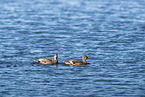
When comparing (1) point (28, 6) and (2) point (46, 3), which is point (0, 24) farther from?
(2) point (46, 3)

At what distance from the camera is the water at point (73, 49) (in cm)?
1947

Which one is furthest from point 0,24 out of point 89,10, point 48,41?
point 89,10

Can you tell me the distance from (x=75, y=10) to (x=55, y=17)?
5.92m

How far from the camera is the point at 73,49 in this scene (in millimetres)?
27812

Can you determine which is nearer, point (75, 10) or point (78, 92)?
point (78, 92)

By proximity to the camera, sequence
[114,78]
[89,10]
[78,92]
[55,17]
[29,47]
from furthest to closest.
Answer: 1. [89,10]
2. [55,17]
3. [29,47]
4. [114,78]
5. [78,92]

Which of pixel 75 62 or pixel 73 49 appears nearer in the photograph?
pixel 75 62

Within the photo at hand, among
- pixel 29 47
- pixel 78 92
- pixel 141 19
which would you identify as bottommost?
pixel 78 92

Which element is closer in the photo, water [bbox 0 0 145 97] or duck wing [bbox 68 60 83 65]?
water [bbox 0 0 145 97]

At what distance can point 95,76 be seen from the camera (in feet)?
70.1

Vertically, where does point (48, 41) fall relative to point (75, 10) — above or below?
below

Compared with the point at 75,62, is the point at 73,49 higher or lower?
higher

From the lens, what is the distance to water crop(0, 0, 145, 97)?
63.9ft

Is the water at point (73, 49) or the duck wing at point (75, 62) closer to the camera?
the water at point (73, 49)
